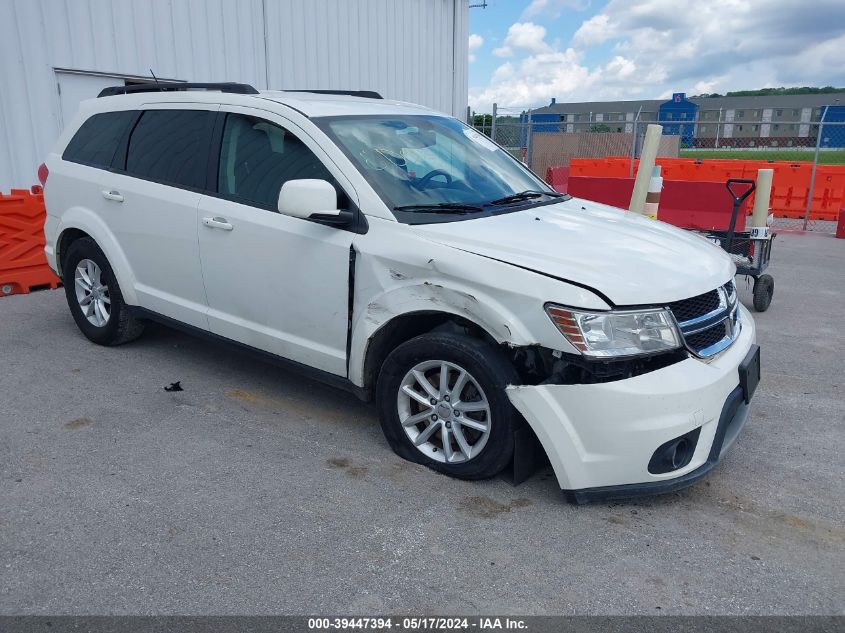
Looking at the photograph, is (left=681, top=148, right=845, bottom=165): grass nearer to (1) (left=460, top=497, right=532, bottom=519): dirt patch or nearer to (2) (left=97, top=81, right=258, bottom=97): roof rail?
(2) (left=97, top=81, right=258, bottom=97): roof rail

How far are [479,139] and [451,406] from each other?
2.16 metres

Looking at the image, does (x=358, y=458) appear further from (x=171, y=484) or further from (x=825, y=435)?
A: (x=825, y=435)

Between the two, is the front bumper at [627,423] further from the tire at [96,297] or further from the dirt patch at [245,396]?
the tire at [96,297]

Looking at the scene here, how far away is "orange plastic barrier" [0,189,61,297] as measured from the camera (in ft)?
22.9

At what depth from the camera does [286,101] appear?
164 inches

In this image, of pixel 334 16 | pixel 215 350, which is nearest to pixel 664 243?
pixel 215 350

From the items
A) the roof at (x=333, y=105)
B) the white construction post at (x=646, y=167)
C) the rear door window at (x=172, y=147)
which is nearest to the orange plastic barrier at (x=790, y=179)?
the white construction post at (x=646, y=167)

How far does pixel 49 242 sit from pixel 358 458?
3.46 metres

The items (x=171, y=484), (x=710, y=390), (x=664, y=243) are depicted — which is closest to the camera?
(x=710, y=390)

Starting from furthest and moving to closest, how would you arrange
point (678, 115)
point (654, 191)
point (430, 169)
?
point (678, 115) < point (654, 191) < point (430, 169)

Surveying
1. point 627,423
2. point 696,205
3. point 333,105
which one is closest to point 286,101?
point 333,105

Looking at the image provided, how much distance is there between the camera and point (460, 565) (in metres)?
2.85

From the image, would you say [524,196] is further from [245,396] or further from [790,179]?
[790,179]

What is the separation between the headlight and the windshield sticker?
2.04 metres
